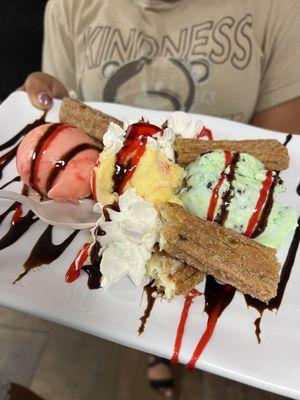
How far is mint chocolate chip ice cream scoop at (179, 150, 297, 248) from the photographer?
94 cm

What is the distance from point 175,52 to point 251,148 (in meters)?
0.53

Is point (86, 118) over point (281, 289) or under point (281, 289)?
over

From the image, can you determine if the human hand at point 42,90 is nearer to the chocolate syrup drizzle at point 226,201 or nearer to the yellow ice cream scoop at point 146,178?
the yellow ice cream scoop at point 146,178

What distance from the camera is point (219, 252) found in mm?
891

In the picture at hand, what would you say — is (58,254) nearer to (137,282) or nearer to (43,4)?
(137,282)

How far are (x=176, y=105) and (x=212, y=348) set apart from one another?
965mm

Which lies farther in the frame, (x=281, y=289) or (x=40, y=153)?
(x=40, y=153)

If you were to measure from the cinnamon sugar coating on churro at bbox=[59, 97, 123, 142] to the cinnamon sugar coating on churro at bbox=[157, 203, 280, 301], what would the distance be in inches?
15.0

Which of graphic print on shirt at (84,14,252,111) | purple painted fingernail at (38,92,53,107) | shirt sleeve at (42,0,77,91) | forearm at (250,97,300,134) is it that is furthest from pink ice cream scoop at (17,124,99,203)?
forearm at (250,97,300,134)

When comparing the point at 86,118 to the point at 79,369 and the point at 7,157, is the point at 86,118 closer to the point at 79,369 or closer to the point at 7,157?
the point at 7,157

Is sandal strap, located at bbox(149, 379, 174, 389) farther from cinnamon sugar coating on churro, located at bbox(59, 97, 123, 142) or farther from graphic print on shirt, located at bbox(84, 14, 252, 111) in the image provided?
graphic print on shirt, located at bbox(84, 14, 252, 111)

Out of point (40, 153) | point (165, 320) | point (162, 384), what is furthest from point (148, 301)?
point (162, 384)

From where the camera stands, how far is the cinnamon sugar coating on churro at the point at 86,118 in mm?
1195

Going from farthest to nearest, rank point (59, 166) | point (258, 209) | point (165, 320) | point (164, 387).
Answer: point (164, 387), point (59, 166), point (258, 209), point (165, 320)
